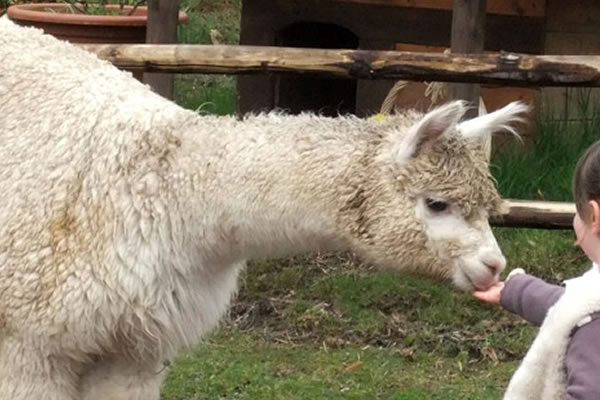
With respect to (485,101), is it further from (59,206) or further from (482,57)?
(59,206)

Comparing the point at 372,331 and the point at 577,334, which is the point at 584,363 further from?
the point at 372,331

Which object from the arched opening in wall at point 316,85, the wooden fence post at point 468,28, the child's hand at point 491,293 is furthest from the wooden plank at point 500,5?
the child's hand at point 491,293

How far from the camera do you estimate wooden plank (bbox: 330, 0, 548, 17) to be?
7.58m

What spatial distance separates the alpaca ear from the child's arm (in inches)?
19.4

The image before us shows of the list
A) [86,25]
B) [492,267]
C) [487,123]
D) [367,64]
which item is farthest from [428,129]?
[86,25]

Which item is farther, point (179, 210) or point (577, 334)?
point (179, 210)

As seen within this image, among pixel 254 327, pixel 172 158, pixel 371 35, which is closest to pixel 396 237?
pixel 172 158

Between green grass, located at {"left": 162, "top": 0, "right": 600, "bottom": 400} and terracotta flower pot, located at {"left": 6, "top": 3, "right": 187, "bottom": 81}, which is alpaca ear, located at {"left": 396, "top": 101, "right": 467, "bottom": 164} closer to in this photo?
green grass, located at {"left": 162, "top": 0, "right": 600, "bottom": 400}

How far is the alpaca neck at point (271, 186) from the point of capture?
3.87 meters

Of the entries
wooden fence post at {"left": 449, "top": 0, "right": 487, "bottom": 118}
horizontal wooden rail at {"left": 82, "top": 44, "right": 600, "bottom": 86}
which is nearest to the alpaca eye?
horizontal wooden rail at {"left": 82, "top": 44, "right": 600, "bottom": 86}

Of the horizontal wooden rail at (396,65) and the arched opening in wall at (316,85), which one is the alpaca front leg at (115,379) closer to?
the horizontal wooden rail at (396,65)

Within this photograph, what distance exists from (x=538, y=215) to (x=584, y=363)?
3078mm

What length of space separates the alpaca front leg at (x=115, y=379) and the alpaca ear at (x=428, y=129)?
3.72ft

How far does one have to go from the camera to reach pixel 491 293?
3.68 metres
